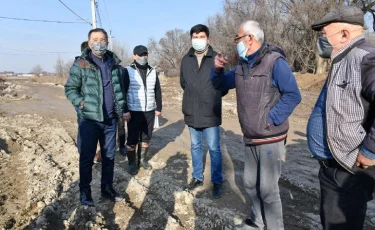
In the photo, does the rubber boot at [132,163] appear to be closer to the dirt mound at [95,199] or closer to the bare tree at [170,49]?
the dirt mound at [95,199]

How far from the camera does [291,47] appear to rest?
2556cm

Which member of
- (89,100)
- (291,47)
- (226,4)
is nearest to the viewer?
(89,100)

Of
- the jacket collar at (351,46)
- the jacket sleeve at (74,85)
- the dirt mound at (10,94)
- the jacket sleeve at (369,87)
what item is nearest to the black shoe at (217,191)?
the jacket sleeve at (74,85)

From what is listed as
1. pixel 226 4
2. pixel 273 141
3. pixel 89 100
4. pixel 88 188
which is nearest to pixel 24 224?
pixel 88 188

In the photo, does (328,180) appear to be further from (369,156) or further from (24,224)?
(24,224)

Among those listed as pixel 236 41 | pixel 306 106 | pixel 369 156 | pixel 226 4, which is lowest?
pixel 306 106

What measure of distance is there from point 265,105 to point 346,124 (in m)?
0.77

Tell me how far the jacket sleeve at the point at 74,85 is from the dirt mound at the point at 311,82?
1855 cm

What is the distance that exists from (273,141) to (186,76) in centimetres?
163

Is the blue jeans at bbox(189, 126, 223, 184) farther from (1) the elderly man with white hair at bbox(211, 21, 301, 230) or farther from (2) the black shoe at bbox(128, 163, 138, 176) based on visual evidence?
(2) the black shoe at bbox(128, 163, 138, 176)

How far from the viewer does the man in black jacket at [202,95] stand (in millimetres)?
3721

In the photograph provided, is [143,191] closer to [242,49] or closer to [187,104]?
[187,104]

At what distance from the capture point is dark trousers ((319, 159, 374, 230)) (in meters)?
1.99

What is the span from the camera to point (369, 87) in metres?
1.79
